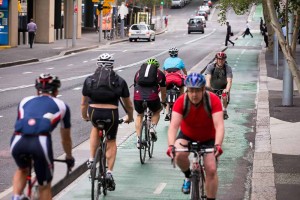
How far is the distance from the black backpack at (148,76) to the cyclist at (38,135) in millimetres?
5560

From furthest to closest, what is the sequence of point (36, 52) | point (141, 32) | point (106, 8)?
point (141, 32) → point (106, 8) → point (36, 52)

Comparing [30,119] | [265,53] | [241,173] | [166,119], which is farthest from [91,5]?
[30,119]

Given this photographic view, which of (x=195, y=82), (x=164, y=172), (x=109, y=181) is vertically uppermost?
(x=195, y=82)

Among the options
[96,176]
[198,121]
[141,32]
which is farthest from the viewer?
[141,32]

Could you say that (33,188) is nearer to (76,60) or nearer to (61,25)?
(76,60)

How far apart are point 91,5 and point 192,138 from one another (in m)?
71.9

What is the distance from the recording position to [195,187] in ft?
27.9

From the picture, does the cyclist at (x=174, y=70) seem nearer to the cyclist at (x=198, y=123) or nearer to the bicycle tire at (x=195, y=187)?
the cyclist at (x=198, y=123)

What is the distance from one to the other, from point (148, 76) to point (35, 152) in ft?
20.2

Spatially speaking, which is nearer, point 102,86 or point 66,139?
point 66,139

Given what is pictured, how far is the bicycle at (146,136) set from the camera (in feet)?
42.8

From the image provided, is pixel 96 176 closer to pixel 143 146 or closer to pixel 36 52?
pixel 143 146

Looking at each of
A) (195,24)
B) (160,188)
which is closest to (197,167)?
(160,188)

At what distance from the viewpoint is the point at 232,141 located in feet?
52.1
